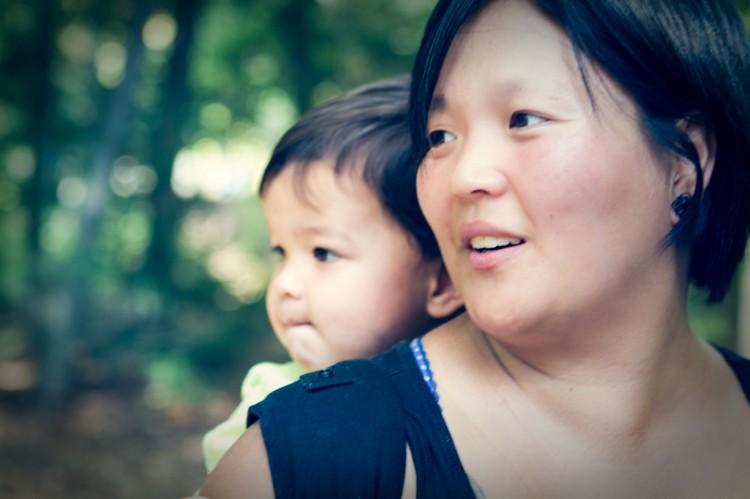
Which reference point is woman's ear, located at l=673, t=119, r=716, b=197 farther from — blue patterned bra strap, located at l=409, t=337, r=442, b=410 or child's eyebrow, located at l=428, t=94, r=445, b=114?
blue patterned bra strap, located at l=409, t=337, r=442, b=410

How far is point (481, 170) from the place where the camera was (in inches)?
46.6

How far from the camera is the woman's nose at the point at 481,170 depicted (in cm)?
117

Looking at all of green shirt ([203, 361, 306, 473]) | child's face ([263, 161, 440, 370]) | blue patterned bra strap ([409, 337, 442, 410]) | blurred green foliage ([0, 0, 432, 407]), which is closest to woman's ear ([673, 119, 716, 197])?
blue patterned bra strap ([409, 337, 442, 410])

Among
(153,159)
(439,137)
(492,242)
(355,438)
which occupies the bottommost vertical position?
(355,438)

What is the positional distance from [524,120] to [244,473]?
0.72 metres

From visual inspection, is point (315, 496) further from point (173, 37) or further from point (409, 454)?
point (173, 37)

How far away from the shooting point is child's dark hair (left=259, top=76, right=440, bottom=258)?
1.73 metres

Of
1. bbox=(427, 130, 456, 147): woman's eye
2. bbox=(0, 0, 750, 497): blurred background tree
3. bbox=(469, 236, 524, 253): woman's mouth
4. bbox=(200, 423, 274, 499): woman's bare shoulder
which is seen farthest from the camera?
bbox=(0, 0, 750, 497): blurred background tree

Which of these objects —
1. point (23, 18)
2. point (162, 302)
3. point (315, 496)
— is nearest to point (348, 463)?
point (315, 496)

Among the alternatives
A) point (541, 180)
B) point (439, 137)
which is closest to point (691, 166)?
point (541, 180)

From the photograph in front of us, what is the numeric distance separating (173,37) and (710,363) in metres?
6.30

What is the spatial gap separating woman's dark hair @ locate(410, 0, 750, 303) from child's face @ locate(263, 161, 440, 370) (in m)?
0.34

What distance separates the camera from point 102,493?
5.07m

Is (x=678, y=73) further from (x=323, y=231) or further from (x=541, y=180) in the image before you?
(x=323, y=231)
